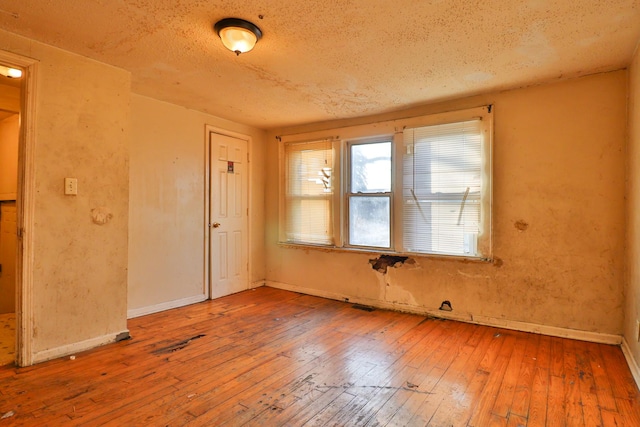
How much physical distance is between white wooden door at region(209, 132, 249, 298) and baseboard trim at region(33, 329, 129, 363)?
→ 1444mm

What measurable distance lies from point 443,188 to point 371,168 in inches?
37.8

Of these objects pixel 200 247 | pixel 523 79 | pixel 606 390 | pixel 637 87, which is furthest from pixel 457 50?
pixel 200 247

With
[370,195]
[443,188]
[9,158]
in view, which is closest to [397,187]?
[370,195]

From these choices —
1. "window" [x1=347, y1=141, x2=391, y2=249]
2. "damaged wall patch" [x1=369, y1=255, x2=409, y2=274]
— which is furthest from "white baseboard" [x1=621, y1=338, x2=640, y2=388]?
"window" [x1=347, y1=141, x2=391, y2=249]

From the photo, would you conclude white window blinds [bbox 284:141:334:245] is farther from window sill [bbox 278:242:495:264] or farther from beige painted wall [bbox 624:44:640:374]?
beige painted wall [bbox 624:44:640:374]

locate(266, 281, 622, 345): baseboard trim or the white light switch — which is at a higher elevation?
the white light switch

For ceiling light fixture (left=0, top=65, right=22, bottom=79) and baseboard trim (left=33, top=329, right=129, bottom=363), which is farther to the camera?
ceiling light fixture (left=0, top=65, right=22, bottom=79)

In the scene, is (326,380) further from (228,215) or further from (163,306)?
(228,215)

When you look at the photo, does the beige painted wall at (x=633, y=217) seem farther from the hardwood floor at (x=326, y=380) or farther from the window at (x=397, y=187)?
the window at (x=397, y=187)

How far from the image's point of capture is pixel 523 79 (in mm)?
3014

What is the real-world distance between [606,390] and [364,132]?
3.23 meters

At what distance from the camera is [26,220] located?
7.93 ft

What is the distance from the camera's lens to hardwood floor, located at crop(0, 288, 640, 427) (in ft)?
6.13

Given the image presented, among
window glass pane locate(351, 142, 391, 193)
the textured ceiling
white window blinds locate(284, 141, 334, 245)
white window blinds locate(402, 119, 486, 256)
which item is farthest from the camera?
white window blinds locate(284, 141, 334, 245)
